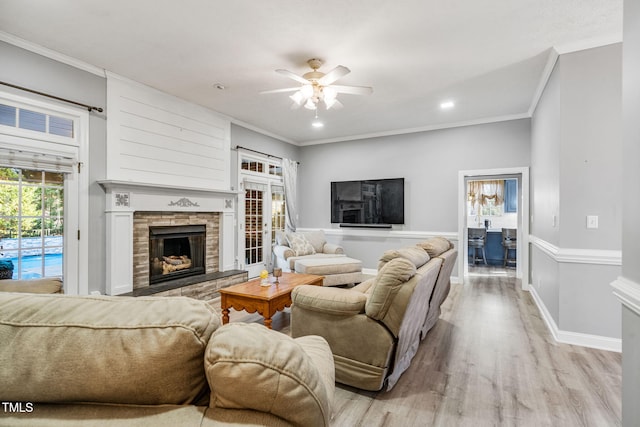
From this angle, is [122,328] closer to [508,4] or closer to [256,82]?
[508,4]

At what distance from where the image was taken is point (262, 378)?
26.3 inches

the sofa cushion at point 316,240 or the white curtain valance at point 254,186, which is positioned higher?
the white curtain valance at point 254,186

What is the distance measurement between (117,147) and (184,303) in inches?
146

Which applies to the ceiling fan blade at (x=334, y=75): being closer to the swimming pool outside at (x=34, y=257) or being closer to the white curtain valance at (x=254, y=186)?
the white curtain valance at (x=254, y=186)

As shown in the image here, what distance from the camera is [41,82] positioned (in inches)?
122

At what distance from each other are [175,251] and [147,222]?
0.68 m

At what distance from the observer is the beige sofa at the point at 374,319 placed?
197 centimetres

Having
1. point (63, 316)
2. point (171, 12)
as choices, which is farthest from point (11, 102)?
point (63, 316)

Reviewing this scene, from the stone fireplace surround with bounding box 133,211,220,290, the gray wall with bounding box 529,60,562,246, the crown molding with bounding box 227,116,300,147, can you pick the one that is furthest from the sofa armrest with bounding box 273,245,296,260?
the gray wall with bounding box 529,60,562,246

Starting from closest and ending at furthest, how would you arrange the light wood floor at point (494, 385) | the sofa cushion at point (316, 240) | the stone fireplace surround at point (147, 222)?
1. the light wood floor at point (494, 385)
2. the stone fireplace surround at point (147, 222)
3. the sofa cushion at point (316, 240)

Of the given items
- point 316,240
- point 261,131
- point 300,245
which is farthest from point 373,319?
point 261,131

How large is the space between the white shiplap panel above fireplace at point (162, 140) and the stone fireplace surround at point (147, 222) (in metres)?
0.16

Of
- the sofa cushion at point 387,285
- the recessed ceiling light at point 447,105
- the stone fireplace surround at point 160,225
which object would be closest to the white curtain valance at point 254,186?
the stone fireplace surround at point 160,225

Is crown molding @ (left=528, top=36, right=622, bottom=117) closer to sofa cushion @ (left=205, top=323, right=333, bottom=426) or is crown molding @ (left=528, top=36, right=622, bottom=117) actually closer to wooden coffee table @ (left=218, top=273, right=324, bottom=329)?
wooden coffee table @ (left=218, top=273, right=324, bottom=329)
